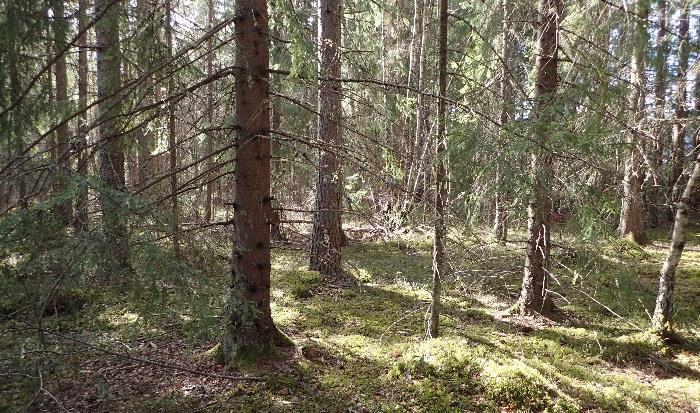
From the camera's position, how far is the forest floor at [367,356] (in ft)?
14.2

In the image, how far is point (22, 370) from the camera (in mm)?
3439

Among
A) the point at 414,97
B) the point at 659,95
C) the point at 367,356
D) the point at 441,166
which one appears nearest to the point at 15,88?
the point at 441,166

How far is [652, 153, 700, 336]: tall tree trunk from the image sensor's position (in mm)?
6539

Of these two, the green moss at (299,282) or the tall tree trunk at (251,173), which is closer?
the tall tree trunk at (251,173)

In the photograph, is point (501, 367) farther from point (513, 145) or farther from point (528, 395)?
point (513, 145)

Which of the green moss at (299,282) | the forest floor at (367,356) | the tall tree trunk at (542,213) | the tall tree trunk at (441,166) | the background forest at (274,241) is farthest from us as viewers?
the green moss at (299,282)

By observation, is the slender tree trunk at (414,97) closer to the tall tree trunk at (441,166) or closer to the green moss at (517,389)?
the tall tree trunk at (441,166)

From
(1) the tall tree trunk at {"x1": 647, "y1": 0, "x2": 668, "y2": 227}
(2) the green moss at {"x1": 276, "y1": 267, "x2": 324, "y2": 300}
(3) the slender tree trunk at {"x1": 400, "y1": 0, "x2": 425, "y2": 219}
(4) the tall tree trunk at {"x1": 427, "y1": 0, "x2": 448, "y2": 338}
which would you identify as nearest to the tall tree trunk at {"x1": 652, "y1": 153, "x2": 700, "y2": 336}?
(1) the tall tree trunk at {"x1": 647, "y1": 0, "x2": 668, "y2": 227}

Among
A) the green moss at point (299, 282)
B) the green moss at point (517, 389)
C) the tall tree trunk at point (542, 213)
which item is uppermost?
→ the tall tree trunk at point (542, 213)

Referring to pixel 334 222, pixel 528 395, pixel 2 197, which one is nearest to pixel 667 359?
pixel 528 395

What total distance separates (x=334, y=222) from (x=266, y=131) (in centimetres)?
478

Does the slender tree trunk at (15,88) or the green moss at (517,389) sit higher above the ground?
the slender tree trunk at (15,88)

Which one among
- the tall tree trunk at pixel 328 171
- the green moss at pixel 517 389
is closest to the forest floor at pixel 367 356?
the green moss at pixel 517 389

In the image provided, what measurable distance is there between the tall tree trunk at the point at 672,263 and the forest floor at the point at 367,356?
28 cm
